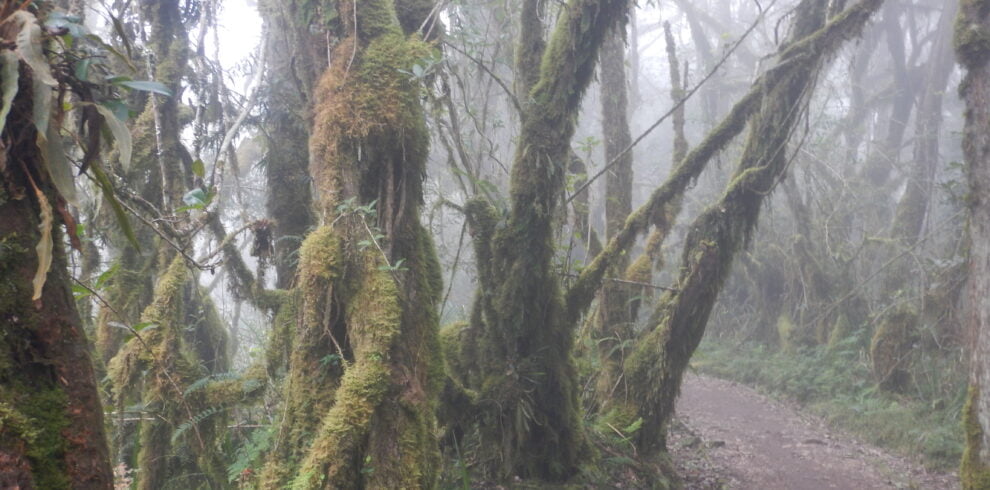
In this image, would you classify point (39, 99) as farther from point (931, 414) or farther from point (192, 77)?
point (931, 414)

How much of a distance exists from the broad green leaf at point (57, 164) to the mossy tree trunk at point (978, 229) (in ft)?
21.1

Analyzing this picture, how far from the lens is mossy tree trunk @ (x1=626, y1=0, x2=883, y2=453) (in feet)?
22.1

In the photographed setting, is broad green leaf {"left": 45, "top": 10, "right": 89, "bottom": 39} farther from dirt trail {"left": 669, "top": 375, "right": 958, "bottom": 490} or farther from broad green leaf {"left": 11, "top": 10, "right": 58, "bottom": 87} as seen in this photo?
dirt trail {"left": 669, "top": 375, "right": 958, "bottom": 490}

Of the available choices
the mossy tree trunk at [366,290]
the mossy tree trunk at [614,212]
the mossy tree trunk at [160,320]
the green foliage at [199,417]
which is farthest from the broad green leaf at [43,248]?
the mossy tree trunk at [614,212]

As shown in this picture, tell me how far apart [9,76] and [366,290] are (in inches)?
87.9

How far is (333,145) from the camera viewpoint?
3.88 meters

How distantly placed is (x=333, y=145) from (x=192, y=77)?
363 cm

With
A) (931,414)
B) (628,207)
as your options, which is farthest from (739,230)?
(931,414)

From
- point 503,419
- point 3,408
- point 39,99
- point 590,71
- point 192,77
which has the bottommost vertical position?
point 503,419

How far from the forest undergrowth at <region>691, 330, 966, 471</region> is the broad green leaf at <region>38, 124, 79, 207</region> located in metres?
7.75

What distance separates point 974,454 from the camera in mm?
5465

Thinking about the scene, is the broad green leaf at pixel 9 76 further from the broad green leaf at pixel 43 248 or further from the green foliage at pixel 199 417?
the green foliage at pixel 199 417

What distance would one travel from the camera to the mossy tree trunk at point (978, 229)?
544 cm

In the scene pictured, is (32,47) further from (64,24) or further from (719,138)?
(719,138)
